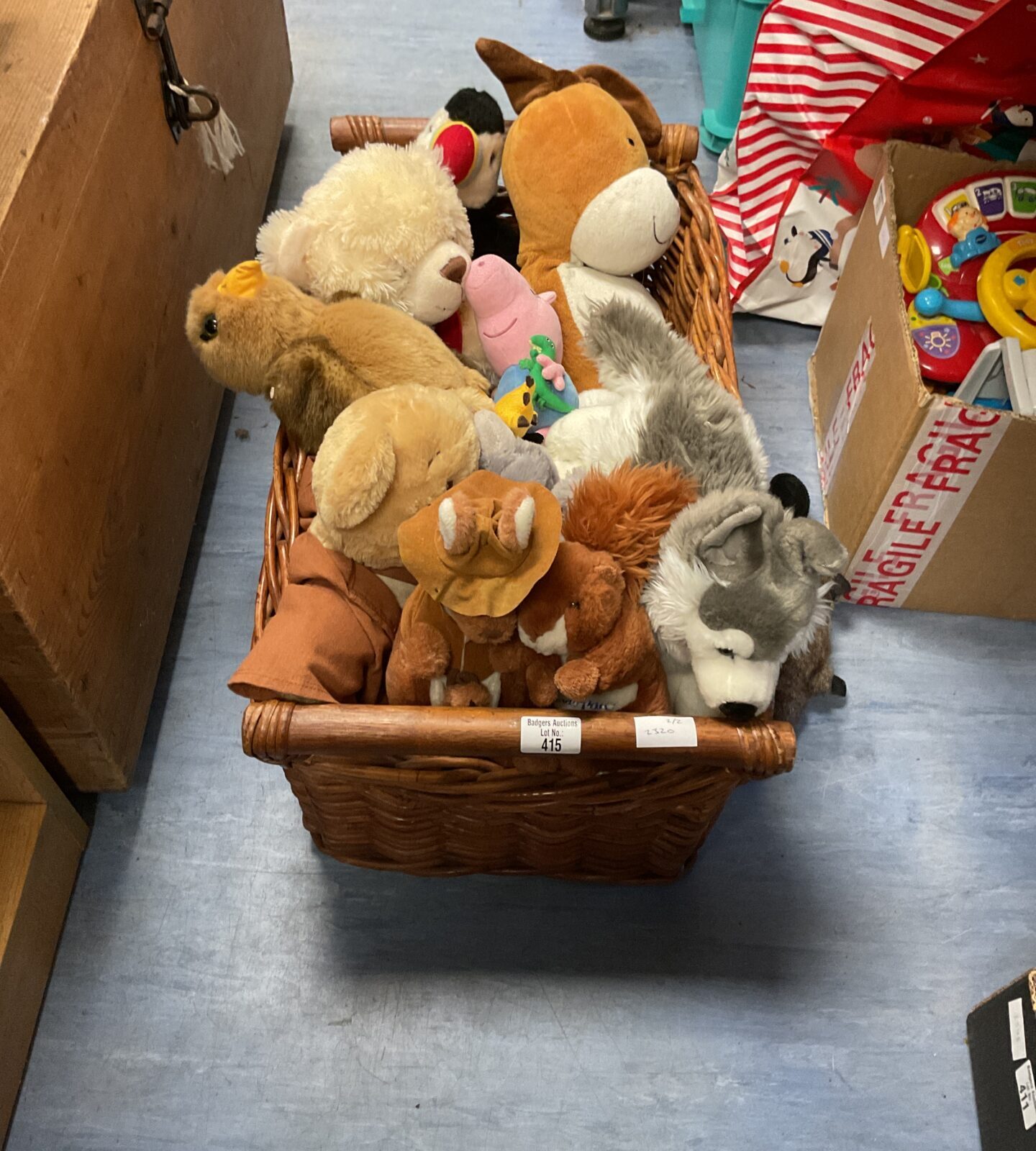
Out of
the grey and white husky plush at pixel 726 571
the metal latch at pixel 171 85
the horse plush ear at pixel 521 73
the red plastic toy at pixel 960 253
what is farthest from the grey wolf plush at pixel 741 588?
the metal latch at pixel 171 85

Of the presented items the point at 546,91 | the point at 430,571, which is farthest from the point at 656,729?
the point at 546,91

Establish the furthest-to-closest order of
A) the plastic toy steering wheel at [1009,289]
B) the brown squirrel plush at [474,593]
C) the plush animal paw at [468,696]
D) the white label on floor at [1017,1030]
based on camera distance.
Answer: the plastic toy steering wheel at [1009,289]
the white label on floor at [1017,1030]
the plush animal paw at [468,696]
the brown squirrel plush at [474,593]

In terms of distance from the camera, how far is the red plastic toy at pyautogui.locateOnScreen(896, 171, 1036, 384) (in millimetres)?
1089

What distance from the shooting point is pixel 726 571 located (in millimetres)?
703

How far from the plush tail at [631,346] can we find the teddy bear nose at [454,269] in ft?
0.48

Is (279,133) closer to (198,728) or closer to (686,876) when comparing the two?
(198,728)

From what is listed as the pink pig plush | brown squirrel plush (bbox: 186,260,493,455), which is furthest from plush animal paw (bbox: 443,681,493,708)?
the pink pig plush

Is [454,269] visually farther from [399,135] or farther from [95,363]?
[95,363]

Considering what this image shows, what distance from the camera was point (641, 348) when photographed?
88 cm

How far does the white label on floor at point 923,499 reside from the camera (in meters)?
0.95

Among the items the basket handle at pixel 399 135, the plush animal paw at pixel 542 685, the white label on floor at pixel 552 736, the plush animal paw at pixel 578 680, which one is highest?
the basket handle at pixel 399 135

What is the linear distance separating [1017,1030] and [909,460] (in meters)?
0.54

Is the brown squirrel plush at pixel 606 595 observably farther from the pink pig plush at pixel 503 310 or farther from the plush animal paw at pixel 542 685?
the pink pig plush at pixel 503 310

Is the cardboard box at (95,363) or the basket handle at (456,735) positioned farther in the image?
the cardboard box at (95,363)
